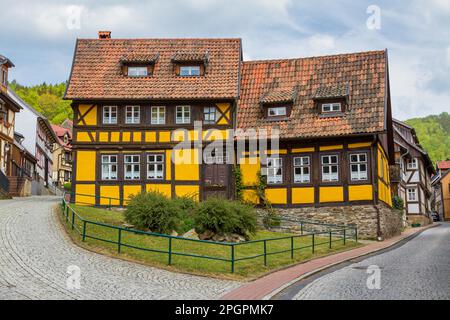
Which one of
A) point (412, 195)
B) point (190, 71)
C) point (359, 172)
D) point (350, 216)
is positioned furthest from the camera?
point (412, 195)

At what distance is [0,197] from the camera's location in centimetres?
3316

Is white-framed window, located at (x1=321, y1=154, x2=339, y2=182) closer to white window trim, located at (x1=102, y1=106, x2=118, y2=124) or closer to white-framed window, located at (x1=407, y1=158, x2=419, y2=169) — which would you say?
white window trim, located at (x1=102, y1=106, x2=118, y2=124)

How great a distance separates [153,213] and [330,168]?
37.9 feet

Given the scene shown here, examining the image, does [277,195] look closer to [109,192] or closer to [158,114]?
[158,114]

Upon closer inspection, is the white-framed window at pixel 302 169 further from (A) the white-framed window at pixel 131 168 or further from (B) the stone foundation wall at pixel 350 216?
(A) the white-framed window at pixel 131 168

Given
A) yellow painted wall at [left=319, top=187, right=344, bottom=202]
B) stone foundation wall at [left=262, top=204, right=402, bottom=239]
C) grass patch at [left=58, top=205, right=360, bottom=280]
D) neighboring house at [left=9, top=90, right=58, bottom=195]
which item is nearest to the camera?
grass patch at [left=58, top=205, right=360, bottom=280]

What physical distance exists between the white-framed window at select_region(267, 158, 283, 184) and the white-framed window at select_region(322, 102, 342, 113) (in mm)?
3515

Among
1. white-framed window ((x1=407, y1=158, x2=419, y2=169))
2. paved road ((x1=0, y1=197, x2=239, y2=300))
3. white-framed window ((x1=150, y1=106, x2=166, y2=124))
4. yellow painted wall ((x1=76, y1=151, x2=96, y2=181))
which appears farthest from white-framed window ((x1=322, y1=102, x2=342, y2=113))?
white-framed window ((x1=407, y1=158, x2=419, y2=169))

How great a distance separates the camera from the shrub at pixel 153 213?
2141 centimetres

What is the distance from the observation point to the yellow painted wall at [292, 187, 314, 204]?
29.9 meters

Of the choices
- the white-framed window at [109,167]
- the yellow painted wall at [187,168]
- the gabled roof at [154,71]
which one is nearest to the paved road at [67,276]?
the white-framed window at [109,167]

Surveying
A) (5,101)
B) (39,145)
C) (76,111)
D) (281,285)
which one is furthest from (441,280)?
(39,145)

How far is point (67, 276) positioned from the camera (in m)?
14.3

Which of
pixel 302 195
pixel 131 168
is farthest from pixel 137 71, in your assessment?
pixel 302 195
